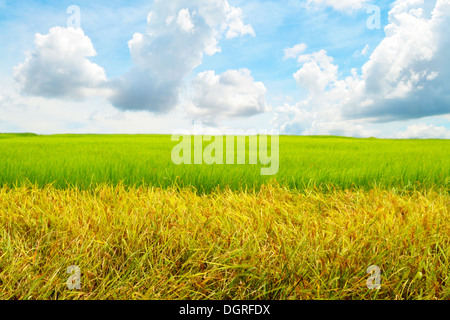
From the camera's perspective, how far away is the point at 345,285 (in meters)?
1.66

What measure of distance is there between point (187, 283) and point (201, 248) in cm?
29

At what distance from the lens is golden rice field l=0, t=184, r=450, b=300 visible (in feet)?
5.52

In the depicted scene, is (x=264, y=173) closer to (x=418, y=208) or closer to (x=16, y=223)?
(x=418, y=208)

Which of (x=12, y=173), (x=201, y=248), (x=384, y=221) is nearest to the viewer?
(x=201, y=248)

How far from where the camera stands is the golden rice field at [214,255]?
66.2 inches

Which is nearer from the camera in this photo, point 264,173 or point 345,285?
point 345,285

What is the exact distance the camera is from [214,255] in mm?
1913

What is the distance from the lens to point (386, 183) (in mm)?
4180

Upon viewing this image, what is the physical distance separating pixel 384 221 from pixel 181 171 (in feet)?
9.10

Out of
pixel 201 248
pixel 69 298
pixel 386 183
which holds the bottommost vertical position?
pixel 69 298

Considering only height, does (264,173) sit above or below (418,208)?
above
